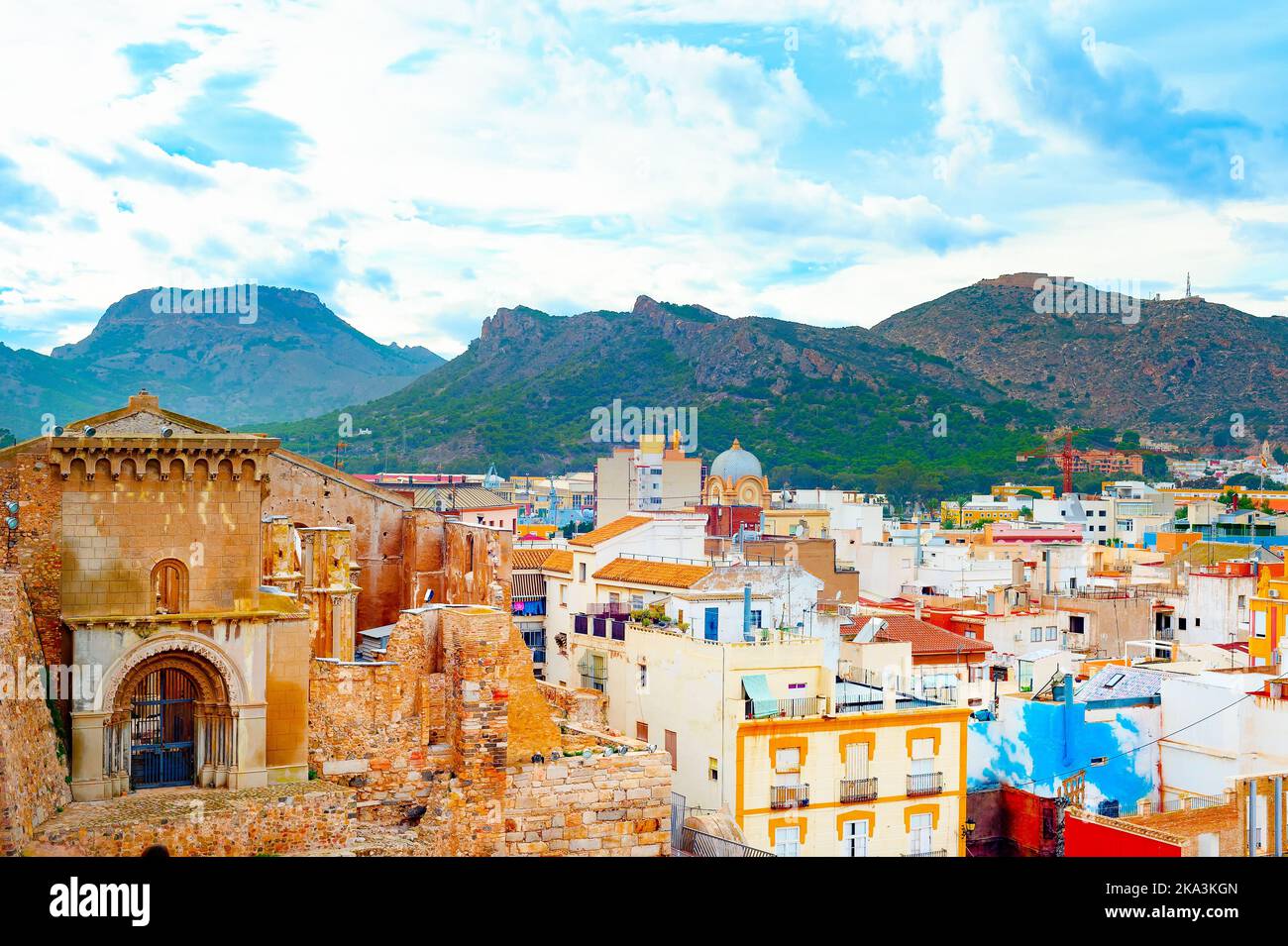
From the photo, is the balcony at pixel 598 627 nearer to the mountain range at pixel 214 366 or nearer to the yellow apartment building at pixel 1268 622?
the yellow apartment building at pixel 1268 622

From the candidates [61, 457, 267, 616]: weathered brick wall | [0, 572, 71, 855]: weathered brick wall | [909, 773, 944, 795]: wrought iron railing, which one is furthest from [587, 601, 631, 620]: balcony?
[0, 572, 71, 855]: weathered brick wall

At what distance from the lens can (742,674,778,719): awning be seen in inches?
974

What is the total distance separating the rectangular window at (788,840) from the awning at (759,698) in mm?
1898

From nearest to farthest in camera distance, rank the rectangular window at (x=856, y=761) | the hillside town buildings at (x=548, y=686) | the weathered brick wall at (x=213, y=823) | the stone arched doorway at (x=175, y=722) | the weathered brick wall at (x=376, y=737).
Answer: the weathered brick wall at (x=213, y=823) < the hillside town buildings at (x=548, y=686) < the stone arched doorway at (x=175, y=722) < the weathered brick wall at (x=376, y=737) < the rectangular window at (x=856, y=761)

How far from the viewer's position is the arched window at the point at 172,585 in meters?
16.3

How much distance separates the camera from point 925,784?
1009 inches

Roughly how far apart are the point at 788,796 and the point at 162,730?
11.2m

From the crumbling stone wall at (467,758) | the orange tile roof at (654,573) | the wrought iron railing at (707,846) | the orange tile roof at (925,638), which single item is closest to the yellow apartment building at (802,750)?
the wrought iron railing at (707,846)

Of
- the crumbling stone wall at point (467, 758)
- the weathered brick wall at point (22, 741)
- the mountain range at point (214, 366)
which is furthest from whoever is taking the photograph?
the mountain range at point (214, 366)

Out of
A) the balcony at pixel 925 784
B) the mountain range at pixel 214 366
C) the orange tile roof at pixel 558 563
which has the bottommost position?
the balcony at pixel 925 784

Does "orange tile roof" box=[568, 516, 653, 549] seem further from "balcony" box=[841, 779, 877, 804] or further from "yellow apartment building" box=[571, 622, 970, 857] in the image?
"balcony" box=[841, 779, 877, 804]

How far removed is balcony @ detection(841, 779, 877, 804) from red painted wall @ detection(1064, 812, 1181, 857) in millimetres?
3825
